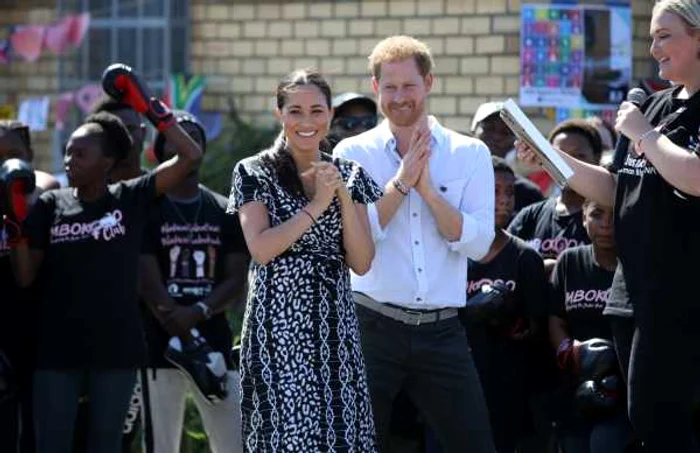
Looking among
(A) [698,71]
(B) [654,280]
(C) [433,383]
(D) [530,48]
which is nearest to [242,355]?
(C) [433,383]

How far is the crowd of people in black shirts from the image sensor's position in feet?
17.3

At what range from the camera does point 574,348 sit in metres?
6.56

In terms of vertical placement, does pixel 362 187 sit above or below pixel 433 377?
above

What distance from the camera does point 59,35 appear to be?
1373cm

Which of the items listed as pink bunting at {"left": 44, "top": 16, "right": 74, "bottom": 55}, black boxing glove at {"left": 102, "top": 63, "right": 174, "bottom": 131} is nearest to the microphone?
black boxing glove at {"left": 102, "top": 63, "right": 174, "bottom": 131}

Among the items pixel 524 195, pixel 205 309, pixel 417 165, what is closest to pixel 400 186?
pixel 417 165

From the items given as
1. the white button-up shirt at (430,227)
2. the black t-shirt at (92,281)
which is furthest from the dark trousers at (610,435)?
the black t-shirt at (92,281)

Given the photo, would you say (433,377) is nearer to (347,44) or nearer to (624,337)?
(624,337)

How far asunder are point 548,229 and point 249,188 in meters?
2.35

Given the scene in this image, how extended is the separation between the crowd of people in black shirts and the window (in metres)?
5.20

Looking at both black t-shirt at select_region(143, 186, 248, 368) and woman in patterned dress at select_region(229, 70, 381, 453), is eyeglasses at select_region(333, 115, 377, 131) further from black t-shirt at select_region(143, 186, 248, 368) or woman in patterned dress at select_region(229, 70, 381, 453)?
woman in patterned dress at select_region(229, 70, 381, 453)

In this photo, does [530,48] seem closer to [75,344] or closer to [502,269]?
[502,269]

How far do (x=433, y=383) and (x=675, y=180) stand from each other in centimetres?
151

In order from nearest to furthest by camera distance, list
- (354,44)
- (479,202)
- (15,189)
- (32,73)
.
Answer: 1. (479,202)
2. (15,189)
3. (354,44)
4. (32,73)
